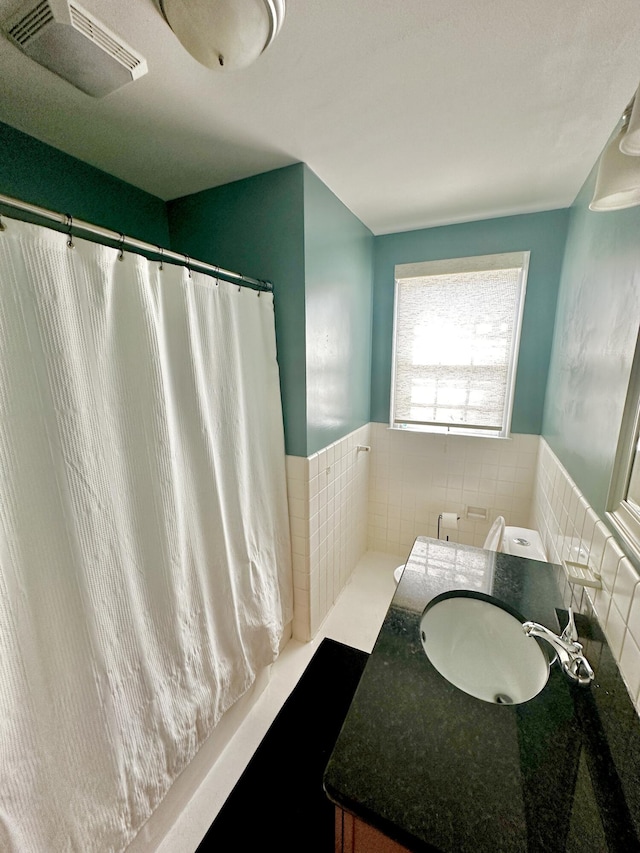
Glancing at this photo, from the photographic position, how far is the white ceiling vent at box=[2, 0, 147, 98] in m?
0.74

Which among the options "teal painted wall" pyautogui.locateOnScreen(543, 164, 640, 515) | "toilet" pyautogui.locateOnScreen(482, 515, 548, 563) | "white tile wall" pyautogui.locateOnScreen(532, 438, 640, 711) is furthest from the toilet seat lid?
"teal painted wall" pyautogui.locateOnScreen(543, 164, 640, 515)

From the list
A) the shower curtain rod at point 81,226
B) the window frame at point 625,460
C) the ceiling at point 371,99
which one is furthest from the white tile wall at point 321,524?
the ceiling at point 371,99

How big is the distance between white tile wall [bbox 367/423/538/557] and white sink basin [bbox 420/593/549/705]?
130 cm

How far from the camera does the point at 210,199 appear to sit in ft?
5.26

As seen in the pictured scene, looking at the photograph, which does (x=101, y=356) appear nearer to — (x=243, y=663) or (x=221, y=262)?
(x=221, y=262)

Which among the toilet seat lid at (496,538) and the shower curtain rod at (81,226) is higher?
the shower curtain rod at (81,226)

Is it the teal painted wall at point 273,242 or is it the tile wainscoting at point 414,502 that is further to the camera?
the teal painted wall at point 273,242

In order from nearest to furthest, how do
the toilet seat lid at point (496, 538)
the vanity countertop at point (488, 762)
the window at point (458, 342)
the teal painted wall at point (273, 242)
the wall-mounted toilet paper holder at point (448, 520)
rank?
the vanity countertop at point (488, 762) < the teal painted wall at point (273, 242) < the toilet seat lid at point (496, 538) < the window at point (458, 342) < the wall-mounted toilet paper holder at point (448, 520)

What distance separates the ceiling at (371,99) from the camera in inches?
31.5

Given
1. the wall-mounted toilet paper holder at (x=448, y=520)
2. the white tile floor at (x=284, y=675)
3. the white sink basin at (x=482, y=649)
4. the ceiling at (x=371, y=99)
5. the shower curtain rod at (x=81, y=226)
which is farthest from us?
the wall-mounted toilet paper holder at (x=448, y=520)

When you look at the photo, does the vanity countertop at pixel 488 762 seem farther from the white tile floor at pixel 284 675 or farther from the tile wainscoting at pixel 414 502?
the white tile floor at pixel 284 675

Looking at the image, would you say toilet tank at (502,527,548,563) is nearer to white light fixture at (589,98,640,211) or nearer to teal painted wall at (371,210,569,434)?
teal painted wall at (371,210,569,434)

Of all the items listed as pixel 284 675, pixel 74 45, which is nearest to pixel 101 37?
pixel 74 45

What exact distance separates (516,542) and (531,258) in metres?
1.66
